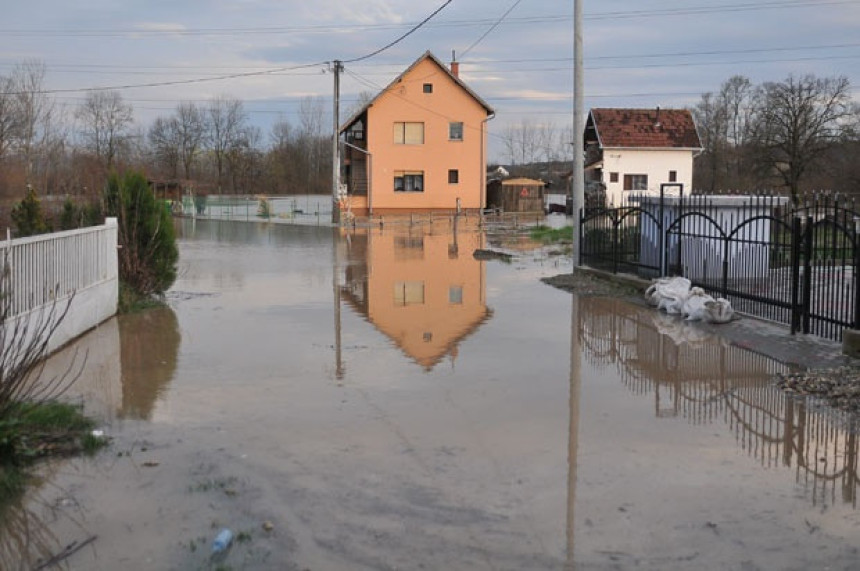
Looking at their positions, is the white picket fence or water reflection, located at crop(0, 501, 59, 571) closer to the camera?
water reflection, located at crop(0, 501, 59, 571)

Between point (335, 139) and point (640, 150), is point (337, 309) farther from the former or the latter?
point (640, 150)

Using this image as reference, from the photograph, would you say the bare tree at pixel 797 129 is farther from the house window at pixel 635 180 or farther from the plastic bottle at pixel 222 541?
the plastic bottle at pixel 222 541

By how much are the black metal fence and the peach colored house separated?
134 feet

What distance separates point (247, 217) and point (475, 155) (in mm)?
16387

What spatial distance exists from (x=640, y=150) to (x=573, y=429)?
5610 centimetres

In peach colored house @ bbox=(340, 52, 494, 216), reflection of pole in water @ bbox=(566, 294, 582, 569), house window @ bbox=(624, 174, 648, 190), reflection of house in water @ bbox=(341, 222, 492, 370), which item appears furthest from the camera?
peach colored house @ bbox=(340, 52, 494, 216)

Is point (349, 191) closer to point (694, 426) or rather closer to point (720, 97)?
point (720, 97)

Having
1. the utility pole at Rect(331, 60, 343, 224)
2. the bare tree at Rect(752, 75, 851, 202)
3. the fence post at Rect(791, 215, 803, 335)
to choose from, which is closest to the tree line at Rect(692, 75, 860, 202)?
the bare tree at Rect(752, 75, 851, 202)

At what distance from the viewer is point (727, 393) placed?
9.46 m

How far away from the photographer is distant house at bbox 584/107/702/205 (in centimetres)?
6122

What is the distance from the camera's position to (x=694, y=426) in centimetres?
815

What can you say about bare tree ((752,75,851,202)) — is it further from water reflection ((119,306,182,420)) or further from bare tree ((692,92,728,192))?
water reflection ((119,306,182,420))

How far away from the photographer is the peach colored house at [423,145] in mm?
62031

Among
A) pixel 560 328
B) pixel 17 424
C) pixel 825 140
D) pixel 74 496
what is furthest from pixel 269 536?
pixel 825 140
